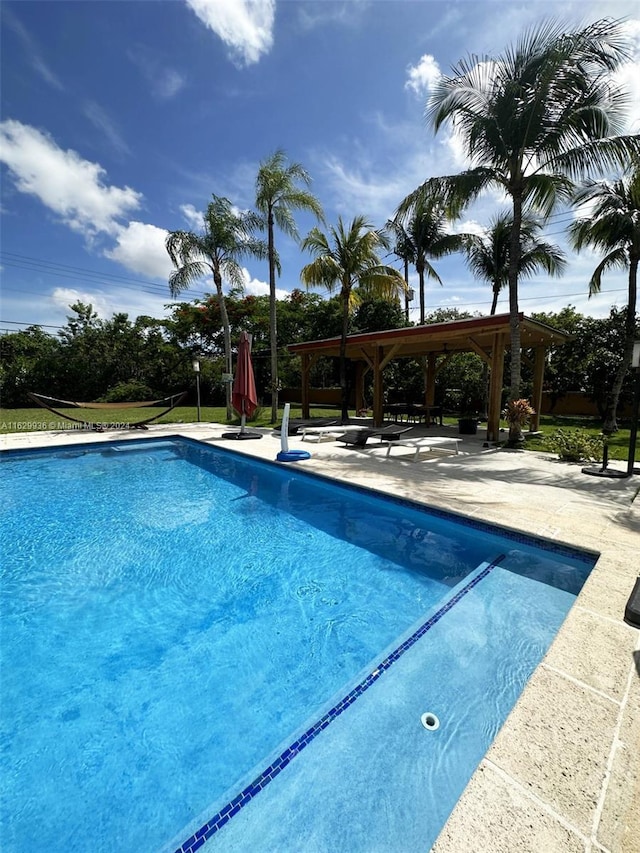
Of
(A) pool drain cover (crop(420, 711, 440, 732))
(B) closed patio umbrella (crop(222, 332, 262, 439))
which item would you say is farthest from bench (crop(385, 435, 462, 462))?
(A) pool drain cover (crop(420, 711, 440, 732))

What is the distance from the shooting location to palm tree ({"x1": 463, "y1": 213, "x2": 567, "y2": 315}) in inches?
590

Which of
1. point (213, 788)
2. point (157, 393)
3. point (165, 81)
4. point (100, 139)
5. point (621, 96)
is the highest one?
point (100, 139)

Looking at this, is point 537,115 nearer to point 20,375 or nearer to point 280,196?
point 280,196

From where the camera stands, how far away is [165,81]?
9.41 meters

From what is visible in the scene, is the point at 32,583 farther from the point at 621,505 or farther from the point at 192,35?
the point at 192,35

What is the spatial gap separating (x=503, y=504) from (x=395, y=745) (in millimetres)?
3900

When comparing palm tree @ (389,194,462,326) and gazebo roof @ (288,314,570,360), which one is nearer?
gazebo roof @ (288,314,570,360)

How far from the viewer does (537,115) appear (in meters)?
8.12

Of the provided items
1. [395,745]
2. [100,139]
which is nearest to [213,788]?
[395,745]

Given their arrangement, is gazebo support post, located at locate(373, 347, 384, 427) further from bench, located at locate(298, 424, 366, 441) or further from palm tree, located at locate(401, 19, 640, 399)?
palm tree, located at locate(401, 19, 640, 399)

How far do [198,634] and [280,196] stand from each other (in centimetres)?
1411

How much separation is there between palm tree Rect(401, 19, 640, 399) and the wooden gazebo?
0.76 m

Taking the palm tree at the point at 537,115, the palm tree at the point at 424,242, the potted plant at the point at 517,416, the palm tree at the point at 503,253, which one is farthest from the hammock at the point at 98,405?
the palm tree at the point at 503,253

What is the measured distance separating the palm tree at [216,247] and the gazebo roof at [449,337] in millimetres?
4194
